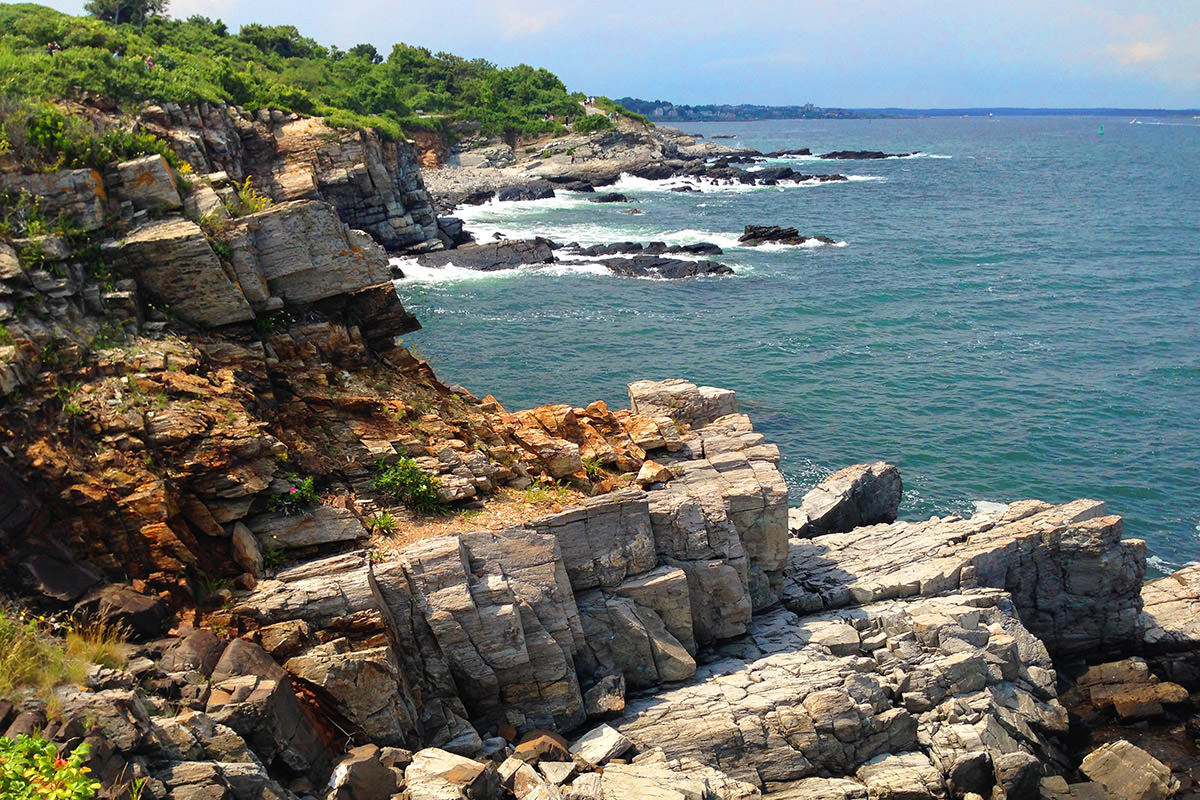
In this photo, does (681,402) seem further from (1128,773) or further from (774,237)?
(774,237)

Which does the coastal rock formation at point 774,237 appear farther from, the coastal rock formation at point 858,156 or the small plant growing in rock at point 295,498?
the coastal rock formation at point 858,156

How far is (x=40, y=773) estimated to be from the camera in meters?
8.94

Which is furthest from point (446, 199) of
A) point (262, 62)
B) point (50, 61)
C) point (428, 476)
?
point (428, 476)

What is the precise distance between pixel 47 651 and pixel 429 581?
18.7ft

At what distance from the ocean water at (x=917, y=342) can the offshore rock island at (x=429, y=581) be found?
9.97m

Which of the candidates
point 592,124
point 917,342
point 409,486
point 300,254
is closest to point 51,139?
point 300,254

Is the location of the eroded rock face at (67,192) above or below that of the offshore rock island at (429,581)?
above

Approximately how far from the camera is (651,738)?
1556cm

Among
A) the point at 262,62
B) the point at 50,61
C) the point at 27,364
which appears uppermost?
the point at 262,62

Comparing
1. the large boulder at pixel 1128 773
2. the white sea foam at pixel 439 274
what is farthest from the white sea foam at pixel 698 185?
the large boulder at pixel 1128 773

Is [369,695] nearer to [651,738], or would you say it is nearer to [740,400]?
[651,738]

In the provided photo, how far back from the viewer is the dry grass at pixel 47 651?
10297 millimetres

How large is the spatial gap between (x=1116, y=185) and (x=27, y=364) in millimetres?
127604

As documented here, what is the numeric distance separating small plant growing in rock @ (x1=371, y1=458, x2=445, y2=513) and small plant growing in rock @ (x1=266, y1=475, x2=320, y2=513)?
157 cm
